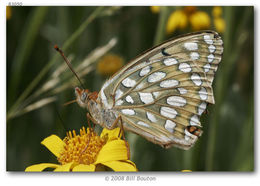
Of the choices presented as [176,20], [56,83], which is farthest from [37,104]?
[176,20]

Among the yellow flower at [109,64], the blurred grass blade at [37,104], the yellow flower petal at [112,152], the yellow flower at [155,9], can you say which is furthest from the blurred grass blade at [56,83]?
the yellow flower petal at [112,152]

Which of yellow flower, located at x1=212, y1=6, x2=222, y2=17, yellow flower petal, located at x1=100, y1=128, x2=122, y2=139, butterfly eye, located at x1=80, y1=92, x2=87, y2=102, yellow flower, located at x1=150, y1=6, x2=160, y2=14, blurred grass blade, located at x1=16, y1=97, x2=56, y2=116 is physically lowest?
yellow flower petal, located at x1=100, y1=128, x2=122, y2=139

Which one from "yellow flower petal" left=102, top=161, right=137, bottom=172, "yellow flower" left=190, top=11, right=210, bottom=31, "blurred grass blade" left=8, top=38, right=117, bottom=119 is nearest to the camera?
"yellow flower petal" left=102, top=161, right=137, bottom=172

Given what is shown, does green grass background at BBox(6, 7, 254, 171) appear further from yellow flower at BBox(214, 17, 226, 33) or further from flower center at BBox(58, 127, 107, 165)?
flower center at BBox(58, 127, 107, 165)

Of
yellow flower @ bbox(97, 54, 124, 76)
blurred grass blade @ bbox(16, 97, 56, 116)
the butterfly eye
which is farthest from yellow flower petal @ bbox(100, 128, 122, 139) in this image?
yellow flower @ bbox(97, 54, 124, 76)

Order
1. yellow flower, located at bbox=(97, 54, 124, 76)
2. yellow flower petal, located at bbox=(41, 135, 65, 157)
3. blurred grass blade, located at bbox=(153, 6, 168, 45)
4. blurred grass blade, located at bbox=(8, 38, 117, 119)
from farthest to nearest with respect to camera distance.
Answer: yellow flower, located at bbox=(97, 54, 124, 76)
blurred grass blade, located at bbox=(153, 6, 168, 45)
blurred grass blade, located at bbox=(8, 38, 117, 119)
yellow flower petal, located at bbox=(41, 135, 65, 157)
